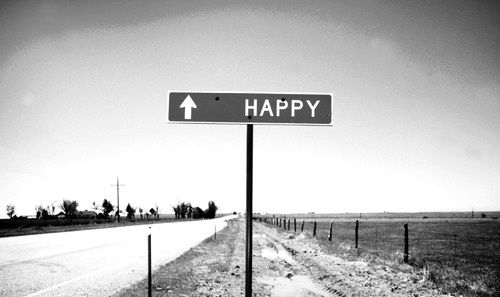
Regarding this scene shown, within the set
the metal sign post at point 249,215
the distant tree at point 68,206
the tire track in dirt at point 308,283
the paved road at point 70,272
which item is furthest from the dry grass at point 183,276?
the distant tree at point 68,206

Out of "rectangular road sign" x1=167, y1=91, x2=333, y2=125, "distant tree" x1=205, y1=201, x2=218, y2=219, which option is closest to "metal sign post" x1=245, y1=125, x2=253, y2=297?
"rectangular road sign" x1=167, y1=91, x2=333, y2=125

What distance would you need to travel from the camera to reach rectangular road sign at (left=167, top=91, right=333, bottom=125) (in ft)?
9.27

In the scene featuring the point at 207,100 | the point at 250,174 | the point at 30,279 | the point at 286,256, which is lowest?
the point at 286,256

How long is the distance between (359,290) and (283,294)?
1749 millimetres

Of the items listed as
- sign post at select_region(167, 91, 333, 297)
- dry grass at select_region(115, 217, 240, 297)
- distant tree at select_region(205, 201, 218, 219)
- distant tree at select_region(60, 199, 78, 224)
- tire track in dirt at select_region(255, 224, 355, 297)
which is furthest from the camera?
distant tree at select_region(205, 201, 218, 219)

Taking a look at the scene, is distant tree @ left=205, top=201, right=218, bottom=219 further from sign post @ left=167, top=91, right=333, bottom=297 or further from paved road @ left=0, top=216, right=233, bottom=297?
sign post @ left=167, top=91, right=333, bottom=297

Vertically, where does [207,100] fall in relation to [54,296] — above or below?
above

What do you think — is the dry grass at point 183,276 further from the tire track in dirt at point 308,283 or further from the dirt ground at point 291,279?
the tire track in dirt at point 308,283

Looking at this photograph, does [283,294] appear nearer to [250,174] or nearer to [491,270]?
[250,174]

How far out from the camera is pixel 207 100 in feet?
9.42

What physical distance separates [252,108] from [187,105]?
25.2 inches

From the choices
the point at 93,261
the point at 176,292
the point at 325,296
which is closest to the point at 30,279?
the point at 93,261

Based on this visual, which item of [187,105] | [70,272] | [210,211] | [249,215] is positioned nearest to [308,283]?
[249,215]

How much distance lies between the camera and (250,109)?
2.83 meters
